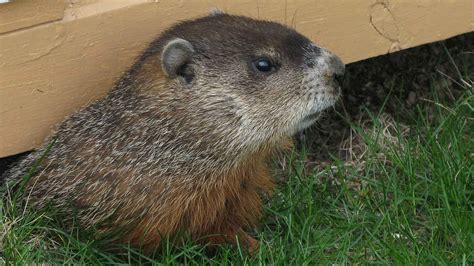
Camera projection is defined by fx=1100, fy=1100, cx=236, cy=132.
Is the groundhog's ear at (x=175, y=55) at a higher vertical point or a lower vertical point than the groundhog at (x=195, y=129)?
higher

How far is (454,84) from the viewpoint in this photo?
6.58 meters

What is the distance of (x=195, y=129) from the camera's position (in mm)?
5020

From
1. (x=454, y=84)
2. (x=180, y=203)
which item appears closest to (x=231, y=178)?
(x=180, y=203)

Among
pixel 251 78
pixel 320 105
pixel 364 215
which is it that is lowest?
pixel 364 215

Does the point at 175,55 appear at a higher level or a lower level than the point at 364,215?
higher

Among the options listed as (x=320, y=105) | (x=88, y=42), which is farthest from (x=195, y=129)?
(x=88, y=42)

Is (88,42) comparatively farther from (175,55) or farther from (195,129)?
(195,129)

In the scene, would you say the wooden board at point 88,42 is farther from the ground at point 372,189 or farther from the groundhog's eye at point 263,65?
the groundhog's eye at point 263,65

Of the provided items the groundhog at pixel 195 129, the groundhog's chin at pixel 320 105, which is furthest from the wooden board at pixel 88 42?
the groundhog's chin at pixel 320 105

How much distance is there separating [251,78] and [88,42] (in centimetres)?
87

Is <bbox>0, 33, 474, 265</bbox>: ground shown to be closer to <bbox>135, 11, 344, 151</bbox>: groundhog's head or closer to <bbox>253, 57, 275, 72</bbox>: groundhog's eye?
<bbox>135, 11, 344, 151</bbox>: groundhog's head

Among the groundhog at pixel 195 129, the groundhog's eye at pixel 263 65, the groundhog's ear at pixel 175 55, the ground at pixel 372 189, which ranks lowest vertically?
the ground at pixel 372 189

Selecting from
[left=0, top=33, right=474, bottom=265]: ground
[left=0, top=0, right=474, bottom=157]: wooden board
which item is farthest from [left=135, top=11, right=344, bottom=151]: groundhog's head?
[left=0, top=33, right=474, bottom=265]: ground

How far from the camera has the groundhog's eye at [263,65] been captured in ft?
16.6
